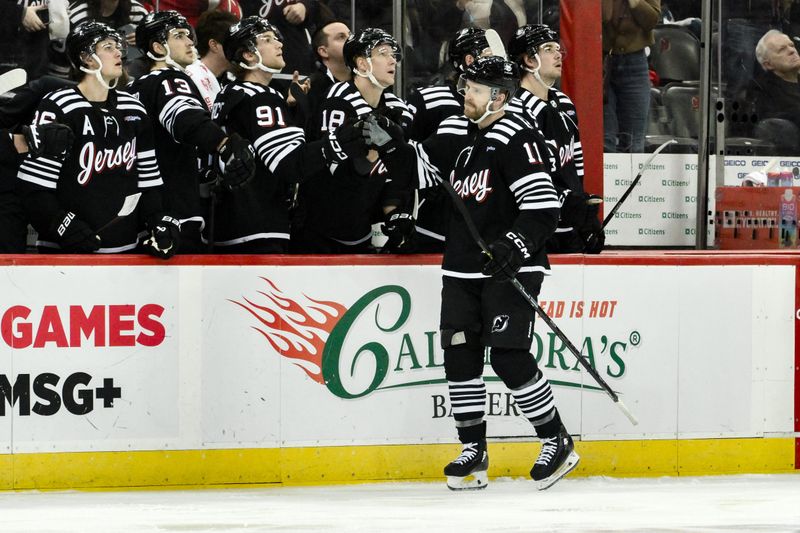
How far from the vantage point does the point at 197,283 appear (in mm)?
5738

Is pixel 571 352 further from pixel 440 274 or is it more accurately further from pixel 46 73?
pixel 46 73

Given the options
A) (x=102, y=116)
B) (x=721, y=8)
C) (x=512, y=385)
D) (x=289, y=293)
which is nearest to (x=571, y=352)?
(x=512, y=385)

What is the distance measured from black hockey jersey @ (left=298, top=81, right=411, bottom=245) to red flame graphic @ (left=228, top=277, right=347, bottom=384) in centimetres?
39

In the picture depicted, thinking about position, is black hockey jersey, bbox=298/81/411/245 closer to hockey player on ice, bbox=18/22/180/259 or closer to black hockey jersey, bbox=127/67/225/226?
black hockey jersey, bbox=127/67/225/226

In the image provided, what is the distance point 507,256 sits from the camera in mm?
5332

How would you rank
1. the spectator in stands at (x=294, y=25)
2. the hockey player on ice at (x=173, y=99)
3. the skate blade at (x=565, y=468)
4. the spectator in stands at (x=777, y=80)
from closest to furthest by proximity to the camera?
the skate blade at (x=565, y=468) → the hockey player on ice at (x=173, y=99) → the spectator in stands at (x=294, y=25) → the spectator in stands at (x=777, y=80)

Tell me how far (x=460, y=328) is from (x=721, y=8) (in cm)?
398

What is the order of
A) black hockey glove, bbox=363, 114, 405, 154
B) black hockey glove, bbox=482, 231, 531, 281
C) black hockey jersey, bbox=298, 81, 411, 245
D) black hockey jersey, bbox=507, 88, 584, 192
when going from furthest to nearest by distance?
black hockey jersey, bbox=507, 88, 584, 192 < black hockey jersey, bbox=298, 81, 411, 245 < black hockey glove, bbox=363, 114, 405, 154 < black hockey glove, bbox=482, 231, 531, 281

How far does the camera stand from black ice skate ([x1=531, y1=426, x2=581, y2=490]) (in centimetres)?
564

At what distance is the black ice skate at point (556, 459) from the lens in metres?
5.64

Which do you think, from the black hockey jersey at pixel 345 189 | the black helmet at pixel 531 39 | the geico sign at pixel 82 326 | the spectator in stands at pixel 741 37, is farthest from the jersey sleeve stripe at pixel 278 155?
the spectator in stands at pixel 741 37

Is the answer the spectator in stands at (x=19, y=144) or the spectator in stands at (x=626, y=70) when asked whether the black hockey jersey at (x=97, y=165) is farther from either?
the spectator in stands at (x=626, y=70)

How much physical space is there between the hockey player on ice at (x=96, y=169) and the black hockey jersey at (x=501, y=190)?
3.36 feet

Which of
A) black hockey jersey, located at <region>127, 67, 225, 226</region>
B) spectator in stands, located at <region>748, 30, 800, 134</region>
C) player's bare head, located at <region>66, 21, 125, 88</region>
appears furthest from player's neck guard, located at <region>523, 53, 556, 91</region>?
spectator in stands, located at <region>748, 30, 800, 134</region>
